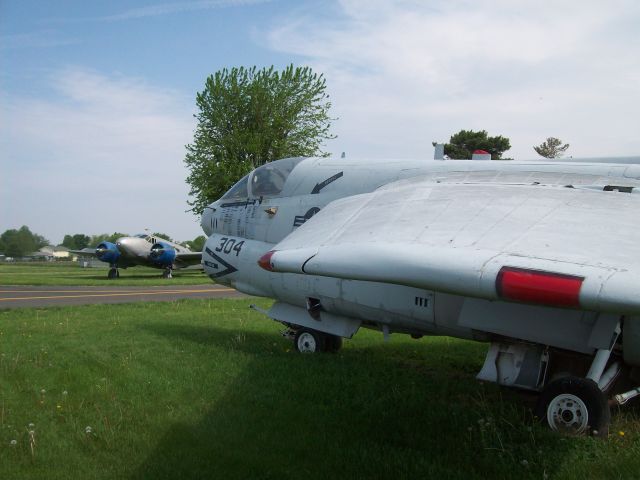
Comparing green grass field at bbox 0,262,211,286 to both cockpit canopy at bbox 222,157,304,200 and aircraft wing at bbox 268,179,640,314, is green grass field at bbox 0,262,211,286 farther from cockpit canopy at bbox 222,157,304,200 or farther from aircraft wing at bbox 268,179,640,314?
aircraft wing at bbox 268,179,640,314

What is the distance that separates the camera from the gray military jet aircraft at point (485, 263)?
3.68 m

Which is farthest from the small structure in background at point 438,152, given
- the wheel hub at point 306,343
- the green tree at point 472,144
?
the green tree at point 472,144

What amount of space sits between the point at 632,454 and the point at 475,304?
1.81m

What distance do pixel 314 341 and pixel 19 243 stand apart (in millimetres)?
152657

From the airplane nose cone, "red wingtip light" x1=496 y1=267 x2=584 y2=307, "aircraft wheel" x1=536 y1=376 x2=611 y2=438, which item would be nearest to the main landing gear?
"aircraft wheel" x1=536 y1=376 x2=611 y2=438

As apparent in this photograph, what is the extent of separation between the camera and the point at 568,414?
5562mm

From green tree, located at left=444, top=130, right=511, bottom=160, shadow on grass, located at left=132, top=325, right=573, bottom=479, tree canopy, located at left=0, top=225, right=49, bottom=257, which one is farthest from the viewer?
tree canopy, located at left=0, top=225, right=49, bottom=257

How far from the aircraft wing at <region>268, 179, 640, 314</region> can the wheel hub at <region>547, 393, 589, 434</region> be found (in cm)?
195

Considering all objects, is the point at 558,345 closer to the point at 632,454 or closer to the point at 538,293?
the point at 632,454

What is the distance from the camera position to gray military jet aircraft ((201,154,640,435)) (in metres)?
3.68

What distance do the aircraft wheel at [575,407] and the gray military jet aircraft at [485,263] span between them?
0.04 ft

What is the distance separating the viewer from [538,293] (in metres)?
3.46

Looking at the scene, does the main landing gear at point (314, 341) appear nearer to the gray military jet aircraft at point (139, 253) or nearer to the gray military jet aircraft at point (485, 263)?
the gray military jet aircraft at point (485, 263)

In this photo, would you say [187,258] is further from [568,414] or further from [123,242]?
[568,414]
